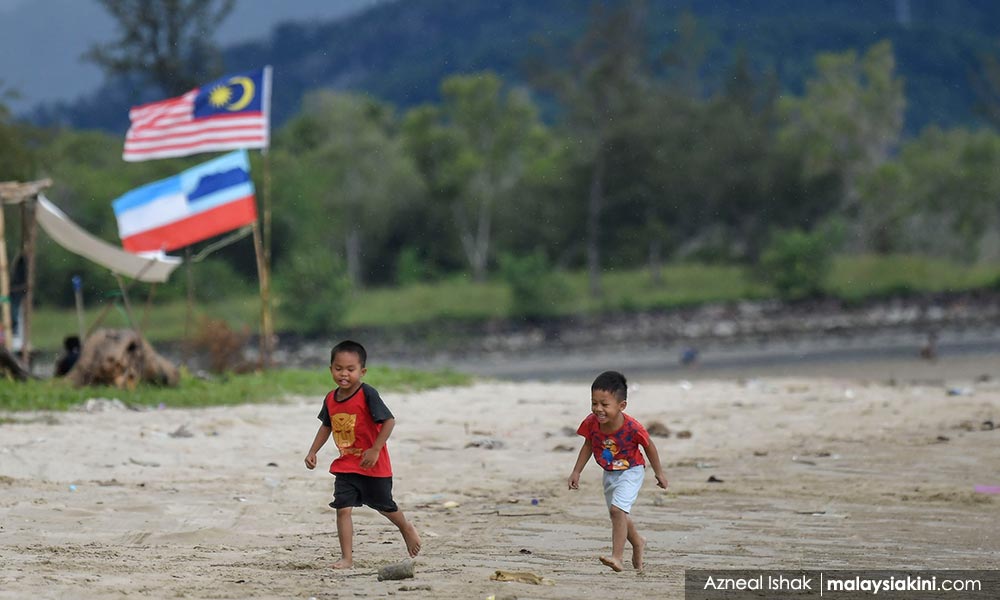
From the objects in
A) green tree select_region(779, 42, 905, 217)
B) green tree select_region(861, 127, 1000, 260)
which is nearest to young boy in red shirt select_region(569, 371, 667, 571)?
green tree select_region(861, 127, 1000, 260)

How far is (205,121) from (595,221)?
34.1 metres

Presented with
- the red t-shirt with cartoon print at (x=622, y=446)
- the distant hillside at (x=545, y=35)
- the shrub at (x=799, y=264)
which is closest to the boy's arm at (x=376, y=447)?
the red t-shirt with cartoon print at (x=622, y=446)

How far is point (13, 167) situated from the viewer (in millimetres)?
30250

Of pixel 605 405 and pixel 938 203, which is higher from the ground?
pixel 938 203

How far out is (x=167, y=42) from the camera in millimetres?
52781

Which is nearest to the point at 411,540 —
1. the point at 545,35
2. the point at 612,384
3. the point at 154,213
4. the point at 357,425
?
the point at 357,425

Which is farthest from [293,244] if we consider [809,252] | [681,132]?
[809,252]

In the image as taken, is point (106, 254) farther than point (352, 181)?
No

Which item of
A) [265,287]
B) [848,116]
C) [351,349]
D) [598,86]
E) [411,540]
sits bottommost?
[411,540]

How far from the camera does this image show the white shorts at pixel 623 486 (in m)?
6.89

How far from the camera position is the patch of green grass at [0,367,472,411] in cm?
1393

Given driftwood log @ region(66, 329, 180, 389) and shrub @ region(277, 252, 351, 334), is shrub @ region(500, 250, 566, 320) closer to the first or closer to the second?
shrub @ region(277, 252, 351, 334)

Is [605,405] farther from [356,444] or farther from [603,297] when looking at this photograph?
[603,297]

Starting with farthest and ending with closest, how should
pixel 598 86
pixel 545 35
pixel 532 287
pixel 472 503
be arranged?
pixel 545 35 → pixel 598 86 → pixel 532 287 → pixel 472 503
